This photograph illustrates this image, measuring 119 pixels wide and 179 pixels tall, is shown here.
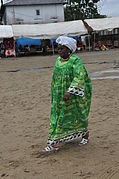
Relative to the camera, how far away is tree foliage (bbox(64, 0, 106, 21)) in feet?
193

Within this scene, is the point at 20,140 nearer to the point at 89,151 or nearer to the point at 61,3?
the point at 89,151

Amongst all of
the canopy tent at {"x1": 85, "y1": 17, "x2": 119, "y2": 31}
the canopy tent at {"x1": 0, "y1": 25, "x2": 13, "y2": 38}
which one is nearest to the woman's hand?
the canopy tent at {"x1": 0, "y1": 25, "x2": 13, "y2": 38}

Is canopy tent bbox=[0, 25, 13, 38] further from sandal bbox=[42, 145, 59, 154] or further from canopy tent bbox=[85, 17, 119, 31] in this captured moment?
sandal bbox=[42, 145, 59, 154]

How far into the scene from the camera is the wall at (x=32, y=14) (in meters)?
47.5

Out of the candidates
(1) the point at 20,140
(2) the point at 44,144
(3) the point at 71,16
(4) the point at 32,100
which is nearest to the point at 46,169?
(2) the point at 44,144

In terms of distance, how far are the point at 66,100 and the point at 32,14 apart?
46.3m

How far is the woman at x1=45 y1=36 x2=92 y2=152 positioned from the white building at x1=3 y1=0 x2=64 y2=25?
45419 mm

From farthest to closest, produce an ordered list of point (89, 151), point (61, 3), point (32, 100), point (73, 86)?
point (61, 3) < point (32, 100) < point (89, 151) < point (73, 86)

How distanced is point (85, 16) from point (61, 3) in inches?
508

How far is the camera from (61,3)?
4809cm

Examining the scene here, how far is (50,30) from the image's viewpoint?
29.1 m

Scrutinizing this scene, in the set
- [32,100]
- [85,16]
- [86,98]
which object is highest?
[85,16]

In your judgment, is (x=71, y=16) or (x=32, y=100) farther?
(x=71, y=16)

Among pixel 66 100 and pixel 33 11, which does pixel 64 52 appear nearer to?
pixel 66 100
